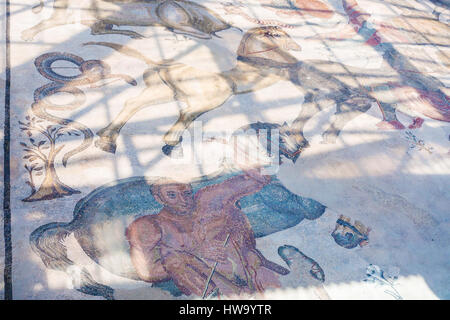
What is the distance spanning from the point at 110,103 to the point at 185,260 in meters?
2.91

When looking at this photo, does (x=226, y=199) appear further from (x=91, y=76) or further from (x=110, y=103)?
(x=91, y=76)

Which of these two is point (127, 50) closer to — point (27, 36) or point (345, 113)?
point (27, 36)

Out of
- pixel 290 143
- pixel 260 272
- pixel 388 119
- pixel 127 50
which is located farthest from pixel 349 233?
pixel 127 50

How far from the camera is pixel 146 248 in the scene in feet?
18.3

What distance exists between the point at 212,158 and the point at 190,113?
952 mm

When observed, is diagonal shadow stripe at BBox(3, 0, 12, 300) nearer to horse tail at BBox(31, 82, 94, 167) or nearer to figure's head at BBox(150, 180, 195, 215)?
horse tail at BBox(31, 82, 94, 167)

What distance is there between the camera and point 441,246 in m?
6.52

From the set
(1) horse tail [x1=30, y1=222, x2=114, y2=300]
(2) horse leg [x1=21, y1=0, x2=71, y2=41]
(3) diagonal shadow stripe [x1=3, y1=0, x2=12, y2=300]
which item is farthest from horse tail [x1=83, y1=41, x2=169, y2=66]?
(1) horse tail [x1=30, y1=222, x2=114, y2=300]

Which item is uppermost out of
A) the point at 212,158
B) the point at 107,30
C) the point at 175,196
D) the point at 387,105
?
the point at 107,30

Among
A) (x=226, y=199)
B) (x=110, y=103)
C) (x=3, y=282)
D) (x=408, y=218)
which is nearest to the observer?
(x=3, y=282)

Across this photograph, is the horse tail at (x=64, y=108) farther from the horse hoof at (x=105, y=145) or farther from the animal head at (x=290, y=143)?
the animal head at (x=290, y=143)

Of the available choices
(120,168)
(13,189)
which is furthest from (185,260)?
(13,189)

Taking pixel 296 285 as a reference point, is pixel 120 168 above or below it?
above

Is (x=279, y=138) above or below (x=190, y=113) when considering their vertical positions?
below
